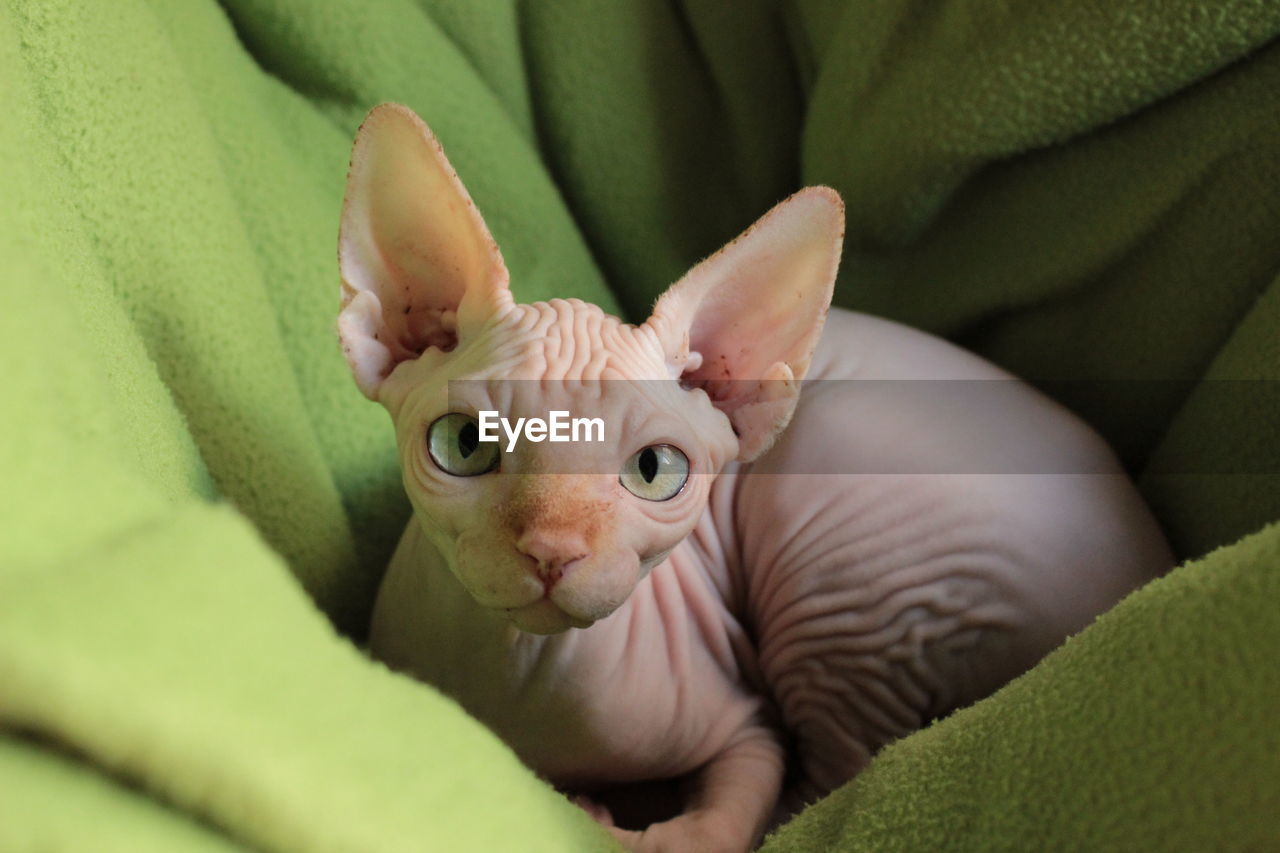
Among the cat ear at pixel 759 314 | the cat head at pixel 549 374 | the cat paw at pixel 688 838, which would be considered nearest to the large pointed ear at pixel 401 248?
the cat head at pixel 549 374

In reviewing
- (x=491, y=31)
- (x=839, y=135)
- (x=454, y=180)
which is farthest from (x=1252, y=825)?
(x=491, y=31)

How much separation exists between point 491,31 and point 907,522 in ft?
2.16

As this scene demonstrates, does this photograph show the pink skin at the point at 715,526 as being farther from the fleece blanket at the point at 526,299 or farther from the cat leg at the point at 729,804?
the fleece blanket at the point at 526,299

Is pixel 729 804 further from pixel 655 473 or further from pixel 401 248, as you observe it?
pixel 401 248

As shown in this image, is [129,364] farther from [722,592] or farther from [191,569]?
[722,592]

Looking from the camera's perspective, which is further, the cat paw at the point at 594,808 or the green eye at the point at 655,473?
the cat paw at the point at 594,808

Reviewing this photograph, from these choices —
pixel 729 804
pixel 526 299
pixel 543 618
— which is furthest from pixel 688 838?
pixel 526 299

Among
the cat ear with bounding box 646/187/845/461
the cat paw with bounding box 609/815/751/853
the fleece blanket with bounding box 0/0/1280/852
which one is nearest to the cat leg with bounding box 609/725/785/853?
the cat paw with bounding box 609/815/751/853

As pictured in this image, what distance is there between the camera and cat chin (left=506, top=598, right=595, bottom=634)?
0.58m

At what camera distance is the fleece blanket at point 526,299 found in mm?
385

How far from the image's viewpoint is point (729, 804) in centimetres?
79

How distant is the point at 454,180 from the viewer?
0.66 metres

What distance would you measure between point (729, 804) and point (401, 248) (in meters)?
0.46

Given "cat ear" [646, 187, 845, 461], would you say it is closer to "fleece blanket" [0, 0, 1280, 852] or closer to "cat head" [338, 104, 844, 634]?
"cat head" [338, 104, 844, 634]
